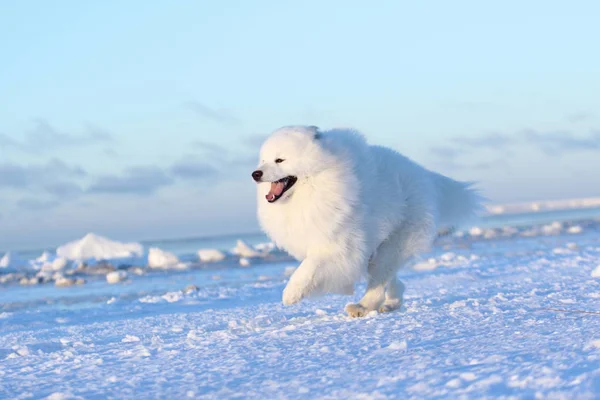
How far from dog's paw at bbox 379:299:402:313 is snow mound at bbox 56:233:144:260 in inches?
601

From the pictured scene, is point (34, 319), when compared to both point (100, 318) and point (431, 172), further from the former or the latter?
point (431, 172)

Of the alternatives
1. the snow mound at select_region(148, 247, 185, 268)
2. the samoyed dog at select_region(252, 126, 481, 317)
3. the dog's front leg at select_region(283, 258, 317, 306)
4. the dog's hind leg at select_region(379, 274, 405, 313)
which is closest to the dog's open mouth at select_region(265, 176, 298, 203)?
the samoyed dog at select_region(252, 126, 481, 317)

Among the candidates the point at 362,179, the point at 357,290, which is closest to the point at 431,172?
the point at 362,179

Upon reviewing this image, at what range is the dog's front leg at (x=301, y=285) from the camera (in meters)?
Result: 5.17

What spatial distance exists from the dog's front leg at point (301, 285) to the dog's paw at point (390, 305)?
2.81ft

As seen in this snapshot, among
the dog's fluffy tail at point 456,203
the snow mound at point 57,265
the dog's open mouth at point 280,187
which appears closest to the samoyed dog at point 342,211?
the dog's open mouth at point 280,187

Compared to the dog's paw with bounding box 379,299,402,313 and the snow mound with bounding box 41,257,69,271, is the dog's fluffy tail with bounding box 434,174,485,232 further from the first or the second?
the snow mound with bounding box 41,257,69,271

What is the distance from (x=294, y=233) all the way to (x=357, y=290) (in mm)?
3267

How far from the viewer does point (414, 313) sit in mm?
5125

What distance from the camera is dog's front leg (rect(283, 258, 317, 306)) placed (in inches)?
203

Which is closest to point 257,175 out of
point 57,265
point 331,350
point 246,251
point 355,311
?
point 355,311

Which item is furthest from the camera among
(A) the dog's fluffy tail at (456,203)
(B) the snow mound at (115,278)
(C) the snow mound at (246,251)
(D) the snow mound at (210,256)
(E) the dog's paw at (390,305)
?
(C) the snow mound at (246,251)

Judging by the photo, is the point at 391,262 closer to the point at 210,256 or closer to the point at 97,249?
the point at 210,256

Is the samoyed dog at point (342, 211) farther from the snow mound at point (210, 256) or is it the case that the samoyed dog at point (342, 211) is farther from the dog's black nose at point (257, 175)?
the snow mound at point (210, 256)
